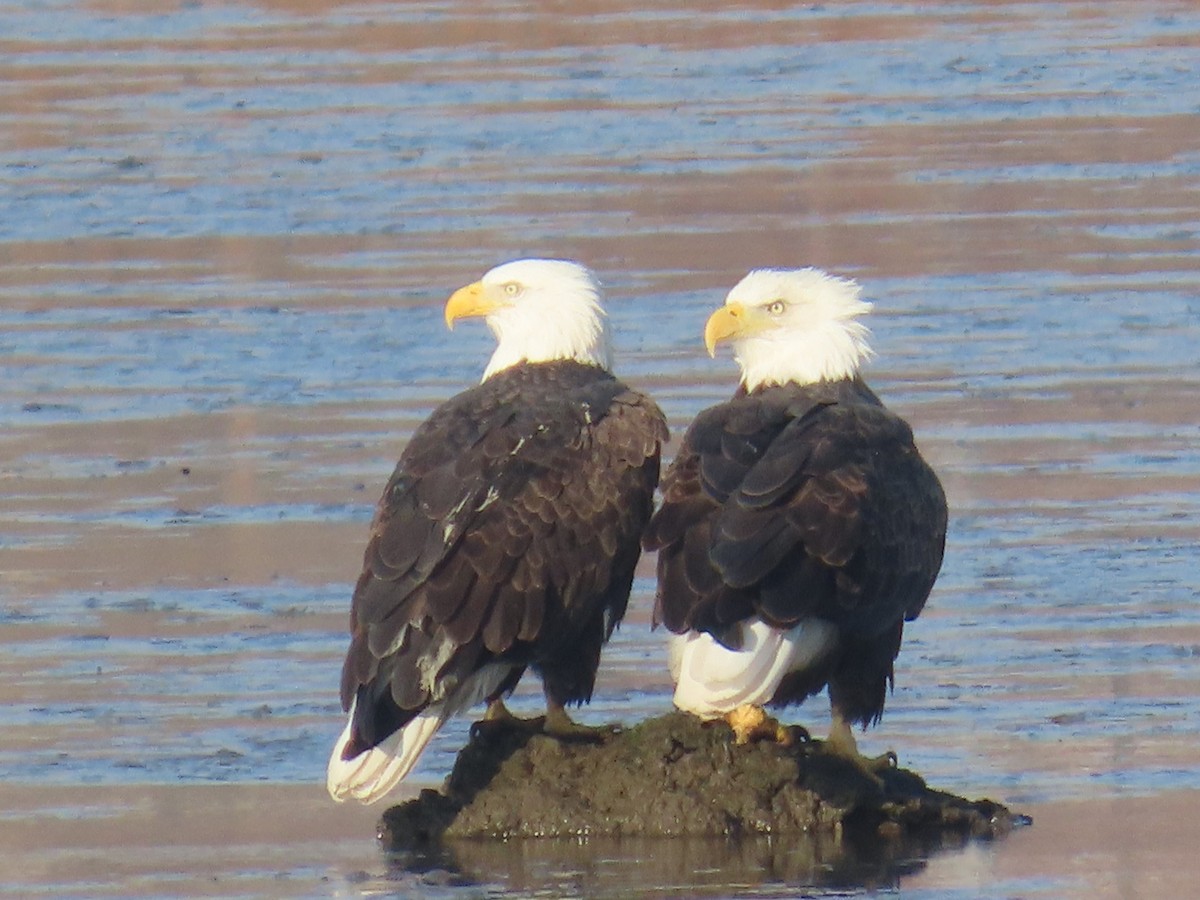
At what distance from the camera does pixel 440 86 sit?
65.4 ft

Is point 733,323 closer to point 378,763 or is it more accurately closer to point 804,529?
point 804,529

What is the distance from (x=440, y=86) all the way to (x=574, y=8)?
3678mm

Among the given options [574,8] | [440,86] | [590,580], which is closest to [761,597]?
[590,580]

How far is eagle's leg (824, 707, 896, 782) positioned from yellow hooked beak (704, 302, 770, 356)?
1.16m

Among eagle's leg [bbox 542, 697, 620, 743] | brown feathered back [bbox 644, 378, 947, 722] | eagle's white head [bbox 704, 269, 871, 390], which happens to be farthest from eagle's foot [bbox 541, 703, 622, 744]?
eagle's white head [bbox 704, 269, 871, 390]

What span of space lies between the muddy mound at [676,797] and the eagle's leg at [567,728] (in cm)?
24

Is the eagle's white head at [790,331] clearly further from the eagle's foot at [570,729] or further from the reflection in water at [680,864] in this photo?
the reflection in water at [680,864]

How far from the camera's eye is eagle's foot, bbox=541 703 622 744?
309 inches

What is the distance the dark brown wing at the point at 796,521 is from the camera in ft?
24.1

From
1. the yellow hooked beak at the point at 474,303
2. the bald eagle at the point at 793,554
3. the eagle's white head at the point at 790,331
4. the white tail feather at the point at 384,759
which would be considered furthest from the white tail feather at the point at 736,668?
the yellow hooked beak at the point at 474,303

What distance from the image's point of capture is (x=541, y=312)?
884 cm

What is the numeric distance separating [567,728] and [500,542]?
57 cm

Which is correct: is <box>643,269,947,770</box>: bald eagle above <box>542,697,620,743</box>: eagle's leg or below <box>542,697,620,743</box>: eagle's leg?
above

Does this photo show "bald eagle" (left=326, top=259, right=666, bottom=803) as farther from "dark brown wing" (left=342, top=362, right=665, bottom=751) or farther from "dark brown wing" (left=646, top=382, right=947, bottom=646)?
"dark brown wing" (left=646, top=382, right=947, bottom=646)
